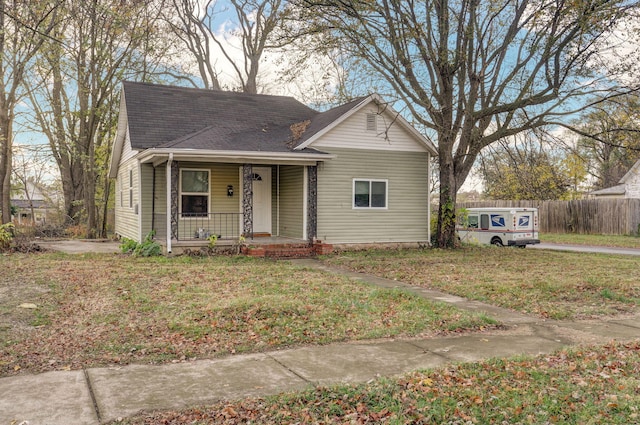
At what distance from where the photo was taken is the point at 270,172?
17.3 metres

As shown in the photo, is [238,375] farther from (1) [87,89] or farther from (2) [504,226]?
(1) [87,89]

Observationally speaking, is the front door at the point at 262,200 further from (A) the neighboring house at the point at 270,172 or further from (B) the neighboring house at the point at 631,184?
(B) the neighboring house at the point at 631,184

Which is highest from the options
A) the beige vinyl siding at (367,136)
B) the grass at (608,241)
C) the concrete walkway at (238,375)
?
the beige vinyl siding at (367,136)

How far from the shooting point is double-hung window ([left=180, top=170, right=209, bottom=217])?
51.3 feet

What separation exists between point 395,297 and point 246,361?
390 cm

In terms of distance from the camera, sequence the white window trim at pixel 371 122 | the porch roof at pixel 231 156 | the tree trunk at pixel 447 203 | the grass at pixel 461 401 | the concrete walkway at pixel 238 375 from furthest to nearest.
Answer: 1. the tree trunk at pixel 447 203
2. the white window trim at pixel 371 122
3. the porch roof at pixel 231 156
4. the concrete walkway at pixel 238 375
5. the grass at pixel 461 401

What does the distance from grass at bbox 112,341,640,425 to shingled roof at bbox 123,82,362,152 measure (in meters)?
10.6

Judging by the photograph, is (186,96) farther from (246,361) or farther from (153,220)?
(246,361)

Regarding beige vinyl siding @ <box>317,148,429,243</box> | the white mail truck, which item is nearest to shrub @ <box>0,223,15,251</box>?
beige vinyl siding @ <box>317,148,429,243</box>

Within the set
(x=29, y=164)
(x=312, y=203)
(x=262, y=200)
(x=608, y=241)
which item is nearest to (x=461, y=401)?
(x=312, y=203)

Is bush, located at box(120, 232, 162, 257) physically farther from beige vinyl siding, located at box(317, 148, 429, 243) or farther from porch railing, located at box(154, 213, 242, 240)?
beige vinyl siding, located at box(317, 148, 429, 243)

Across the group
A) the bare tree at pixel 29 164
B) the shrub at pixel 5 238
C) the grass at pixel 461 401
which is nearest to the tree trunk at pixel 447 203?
the grass at pixel 461 401

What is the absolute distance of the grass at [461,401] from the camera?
371cm

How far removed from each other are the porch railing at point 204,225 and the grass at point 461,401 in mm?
11637
